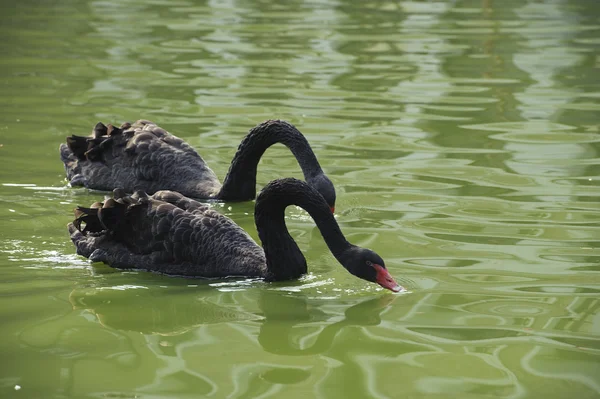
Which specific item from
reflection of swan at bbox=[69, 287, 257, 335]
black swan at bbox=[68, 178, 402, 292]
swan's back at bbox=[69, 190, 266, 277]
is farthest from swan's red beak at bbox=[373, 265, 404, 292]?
swan's back at bbox=[69, 190, 266, 277]

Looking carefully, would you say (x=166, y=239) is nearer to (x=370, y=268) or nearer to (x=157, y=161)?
(x=370, y=268)

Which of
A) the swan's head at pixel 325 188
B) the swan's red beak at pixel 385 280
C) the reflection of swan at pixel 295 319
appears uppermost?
the swan's head at pixel 325 188

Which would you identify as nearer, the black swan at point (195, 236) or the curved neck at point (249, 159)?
the black swan at point (195, 236)

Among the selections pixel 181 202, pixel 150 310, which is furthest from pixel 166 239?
pixel 150 310

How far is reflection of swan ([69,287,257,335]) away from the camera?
16.9ft

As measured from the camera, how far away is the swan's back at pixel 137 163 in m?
7.84

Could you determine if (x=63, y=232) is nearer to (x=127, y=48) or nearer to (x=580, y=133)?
(x=580, y=133)

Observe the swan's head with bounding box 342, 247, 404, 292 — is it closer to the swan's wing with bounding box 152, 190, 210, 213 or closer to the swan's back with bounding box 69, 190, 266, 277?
the swan's back with bounding box 69, 190, 266, 277

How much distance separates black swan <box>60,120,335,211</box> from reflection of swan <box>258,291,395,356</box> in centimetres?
203

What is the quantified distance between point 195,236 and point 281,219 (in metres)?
0.47

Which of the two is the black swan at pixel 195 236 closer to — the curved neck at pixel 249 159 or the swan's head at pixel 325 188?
the swan's head at pixel 325 188

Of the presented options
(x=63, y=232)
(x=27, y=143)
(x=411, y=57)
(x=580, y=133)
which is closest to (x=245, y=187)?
(x=63, y=232)

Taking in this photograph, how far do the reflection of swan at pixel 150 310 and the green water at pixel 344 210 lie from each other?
16 millimetres

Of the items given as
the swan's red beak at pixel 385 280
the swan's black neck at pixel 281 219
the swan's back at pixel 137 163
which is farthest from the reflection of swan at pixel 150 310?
the swan's back at pixel 137 163
